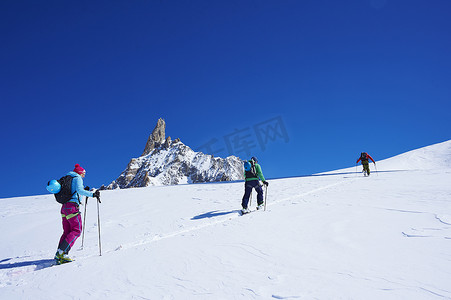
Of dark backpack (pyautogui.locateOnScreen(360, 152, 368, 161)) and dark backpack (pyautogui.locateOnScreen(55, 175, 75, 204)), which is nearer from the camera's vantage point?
dark backpack (pyautogui.locateOnScreen(55, 175, 75, 204))

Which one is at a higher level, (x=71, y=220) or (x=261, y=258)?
(x=71, y=220)

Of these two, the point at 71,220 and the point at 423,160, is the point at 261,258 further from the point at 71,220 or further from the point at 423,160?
the point at 423,160

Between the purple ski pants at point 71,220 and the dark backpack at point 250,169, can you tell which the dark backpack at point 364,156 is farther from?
the purple ski pants at point 71,220

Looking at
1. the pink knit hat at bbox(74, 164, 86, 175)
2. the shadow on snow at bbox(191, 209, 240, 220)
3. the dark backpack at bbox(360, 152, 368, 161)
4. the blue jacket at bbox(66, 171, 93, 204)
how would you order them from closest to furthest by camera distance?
1. the blue jacket at bbox(66, 171, 93, 204)
2. the pink knit hat at bbox(74, 164, 86, 175)
3. the shadow on snow at bbox(191, 209, 240, 220)
4. the dark backpack at bbox(360, 152, 368, 161)

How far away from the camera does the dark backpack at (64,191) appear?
16.8 feet

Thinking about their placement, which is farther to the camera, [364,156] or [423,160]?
[423,160]

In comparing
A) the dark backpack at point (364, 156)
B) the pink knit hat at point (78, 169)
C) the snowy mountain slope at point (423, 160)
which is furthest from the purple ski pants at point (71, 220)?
the snowy mountain slope at point (423, 160)

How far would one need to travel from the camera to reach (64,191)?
5.18m

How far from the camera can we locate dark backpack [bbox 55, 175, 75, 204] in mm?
5133

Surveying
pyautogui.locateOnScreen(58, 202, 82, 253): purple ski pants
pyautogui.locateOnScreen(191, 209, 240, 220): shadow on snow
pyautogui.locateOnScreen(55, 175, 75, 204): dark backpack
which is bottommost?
pyautogui.locateOnScreen(191, 209, 240, 220): shadow on snow

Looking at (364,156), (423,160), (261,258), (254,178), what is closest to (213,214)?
(254,178)

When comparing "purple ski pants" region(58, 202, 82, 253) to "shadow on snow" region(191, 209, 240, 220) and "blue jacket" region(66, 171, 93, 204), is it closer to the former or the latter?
"blue jacket" region(66, 171, 93, 204)

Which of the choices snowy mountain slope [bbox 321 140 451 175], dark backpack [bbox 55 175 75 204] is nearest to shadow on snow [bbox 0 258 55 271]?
dark backpack [bbox 55 175 75 204]

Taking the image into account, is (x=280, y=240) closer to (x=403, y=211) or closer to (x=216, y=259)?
(x=216, y=259)
